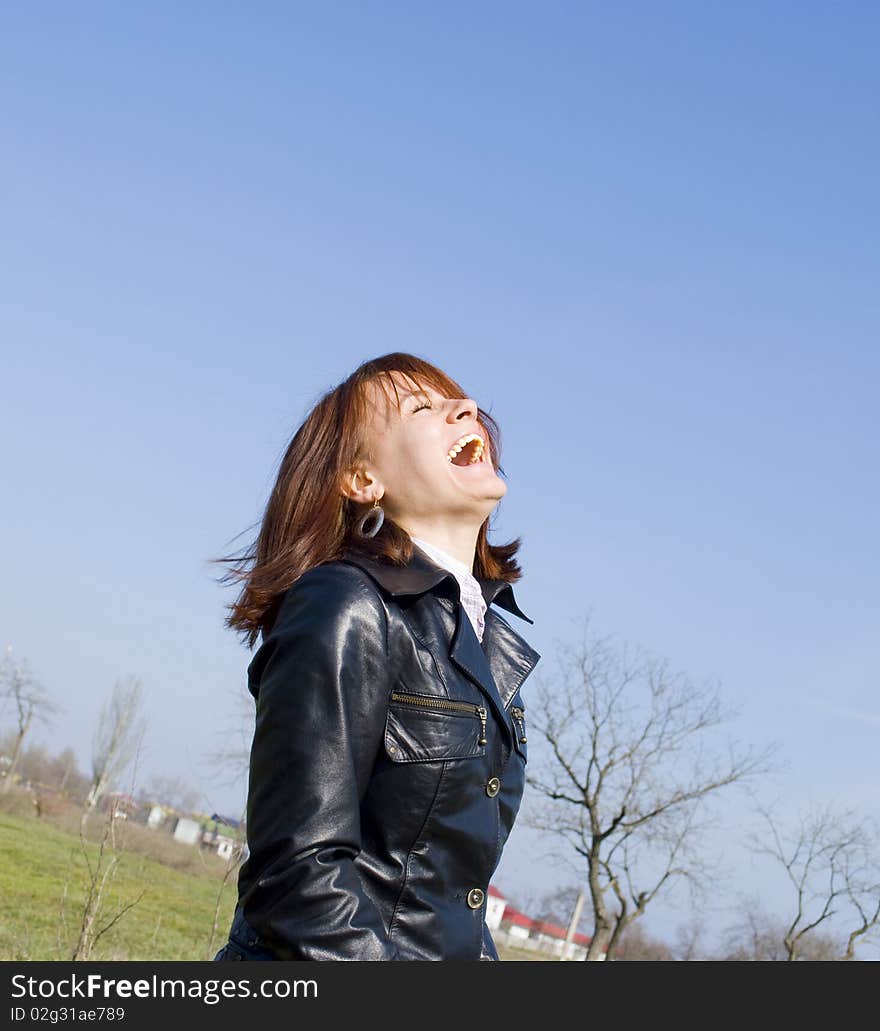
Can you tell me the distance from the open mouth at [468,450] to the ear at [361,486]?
0.54 feet

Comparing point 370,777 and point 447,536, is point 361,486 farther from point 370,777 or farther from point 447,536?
point 370,777

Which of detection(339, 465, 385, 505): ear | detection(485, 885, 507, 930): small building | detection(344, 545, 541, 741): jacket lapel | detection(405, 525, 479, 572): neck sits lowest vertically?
detection(344, 545, 541, 741): jacket lapel

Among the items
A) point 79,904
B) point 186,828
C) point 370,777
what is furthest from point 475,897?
point 186,828

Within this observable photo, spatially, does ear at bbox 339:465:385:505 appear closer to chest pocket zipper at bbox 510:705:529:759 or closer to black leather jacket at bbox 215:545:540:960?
black leather jacket at bbox 215:545:540:960

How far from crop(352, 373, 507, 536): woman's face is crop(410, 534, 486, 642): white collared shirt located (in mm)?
44

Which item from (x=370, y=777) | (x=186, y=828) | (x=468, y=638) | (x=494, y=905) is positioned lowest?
(x=370, y=777)

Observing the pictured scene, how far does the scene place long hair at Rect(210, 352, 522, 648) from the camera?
1.97m

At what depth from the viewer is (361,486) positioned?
7.01 ft

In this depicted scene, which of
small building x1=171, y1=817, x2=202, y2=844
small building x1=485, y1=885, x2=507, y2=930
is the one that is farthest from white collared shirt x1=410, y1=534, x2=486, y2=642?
small building x1=171, y1=817, x2=202, y2=844

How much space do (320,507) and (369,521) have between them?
0.34 feet

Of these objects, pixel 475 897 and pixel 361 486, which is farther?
pixel 361 486

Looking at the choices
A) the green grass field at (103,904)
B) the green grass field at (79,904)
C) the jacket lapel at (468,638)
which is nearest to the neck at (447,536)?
the jacket lapel at (468,638)

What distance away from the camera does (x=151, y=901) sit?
1756 centimetres

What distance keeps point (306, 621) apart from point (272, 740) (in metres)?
0.19
